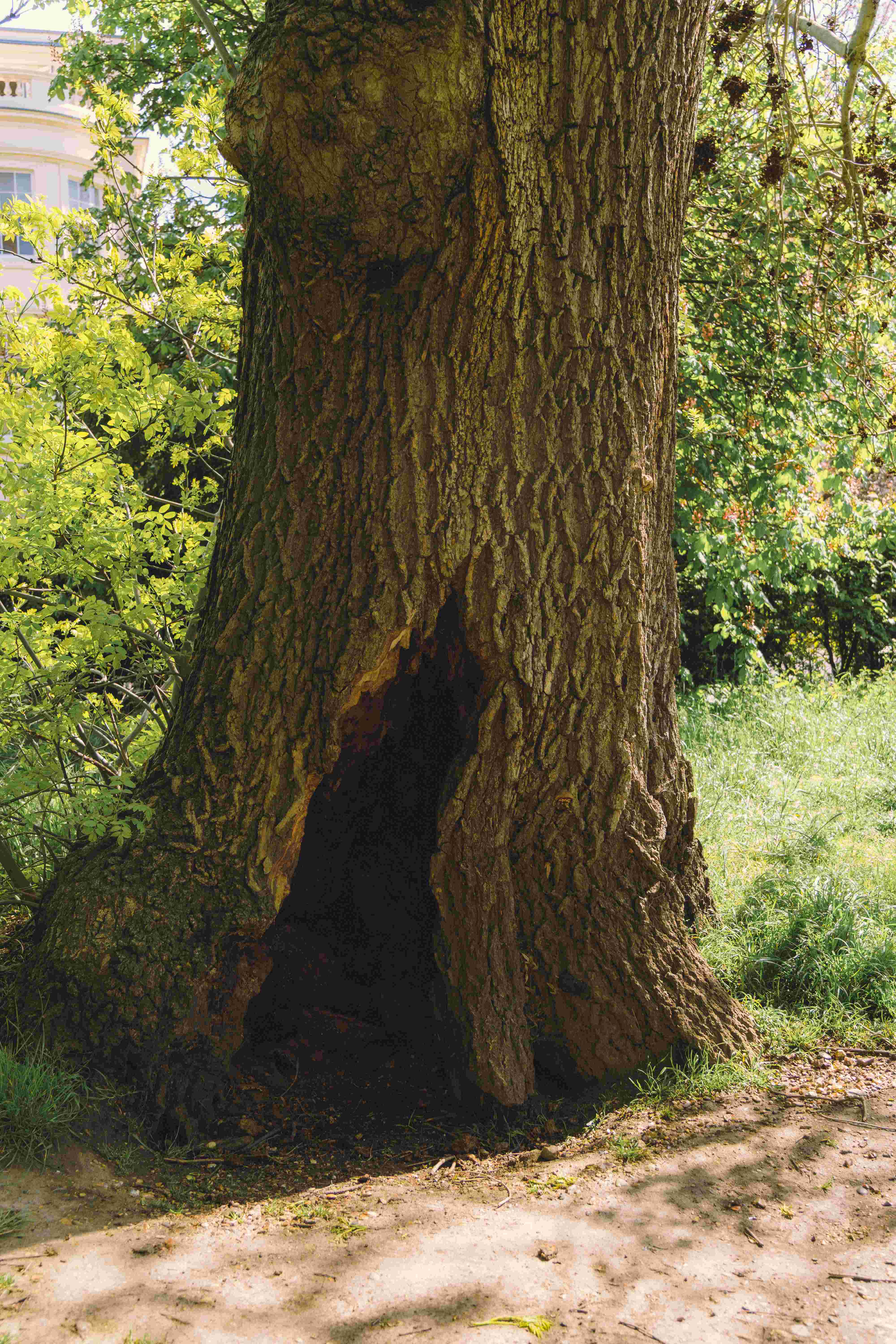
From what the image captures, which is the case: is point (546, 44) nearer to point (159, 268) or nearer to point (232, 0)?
point (159, 268)

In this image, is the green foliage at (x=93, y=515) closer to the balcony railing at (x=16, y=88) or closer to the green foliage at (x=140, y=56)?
the green foliage at (x=140, y=56)

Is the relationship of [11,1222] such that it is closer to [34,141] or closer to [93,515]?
[93,515]

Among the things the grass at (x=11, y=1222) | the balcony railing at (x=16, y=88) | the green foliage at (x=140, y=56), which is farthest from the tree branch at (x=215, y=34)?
the balcony railing at (x=16, y=88)

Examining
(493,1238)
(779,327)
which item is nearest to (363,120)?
(493,1238)

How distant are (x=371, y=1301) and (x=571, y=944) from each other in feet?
4.07

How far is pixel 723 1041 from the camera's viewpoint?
3303 millimetres

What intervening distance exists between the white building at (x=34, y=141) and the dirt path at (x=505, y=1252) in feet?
110

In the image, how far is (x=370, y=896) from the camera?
11.8 ft

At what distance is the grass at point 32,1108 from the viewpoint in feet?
8.75

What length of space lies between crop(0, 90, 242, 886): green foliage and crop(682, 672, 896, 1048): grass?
242cm

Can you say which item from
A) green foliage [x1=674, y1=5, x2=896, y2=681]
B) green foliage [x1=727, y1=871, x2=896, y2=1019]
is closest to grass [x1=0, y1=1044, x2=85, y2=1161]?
green foliage [x1=727, y1=871, x2=896, y2=1019]

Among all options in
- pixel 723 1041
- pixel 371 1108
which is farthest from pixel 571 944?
pixel 371 1108

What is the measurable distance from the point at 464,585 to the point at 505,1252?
5.86ft

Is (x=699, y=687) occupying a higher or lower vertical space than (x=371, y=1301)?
higher
